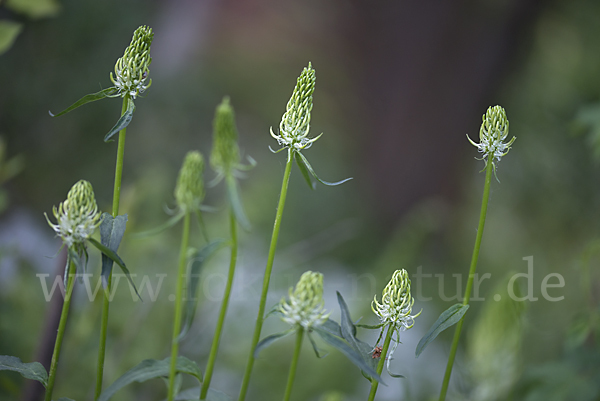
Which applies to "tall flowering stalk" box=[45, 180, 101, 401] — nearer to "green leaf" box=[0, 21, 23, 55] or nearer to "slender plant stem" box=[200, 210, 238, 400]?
"slender plant stem" box=[200, 210, 238, 400]

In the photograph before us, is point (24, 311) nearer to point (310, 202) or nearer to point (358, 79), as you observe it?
point (310, 202)

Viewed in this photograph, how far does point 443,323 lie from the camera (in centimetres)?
26

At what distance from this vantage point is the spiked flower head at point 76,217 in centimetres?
24

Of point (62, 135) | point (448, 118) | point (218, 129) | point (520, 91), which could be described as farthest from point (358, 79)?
point (218, 129)

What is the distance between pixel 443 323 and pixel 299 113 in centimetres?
15

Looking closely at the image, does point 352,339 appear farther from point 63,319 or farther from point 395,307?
point 63,319

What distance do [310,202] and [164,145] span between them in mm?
591

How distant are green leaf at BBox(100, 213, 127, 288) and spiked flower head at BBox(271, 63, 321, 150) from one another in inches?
4.0

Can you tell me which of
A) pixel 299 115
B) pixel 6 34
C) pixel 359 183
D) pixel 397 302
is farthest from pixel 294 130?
pixel 359 183

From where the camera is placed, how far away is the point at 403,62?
1414mm

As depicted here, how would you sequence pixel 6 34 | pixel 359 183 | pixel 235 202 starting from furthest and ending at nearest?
1. pixel 359 183
2. pixel 6 34
3. pixel 235 202

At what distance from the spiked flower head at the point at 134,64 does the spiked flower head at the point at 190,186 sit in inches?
2.0

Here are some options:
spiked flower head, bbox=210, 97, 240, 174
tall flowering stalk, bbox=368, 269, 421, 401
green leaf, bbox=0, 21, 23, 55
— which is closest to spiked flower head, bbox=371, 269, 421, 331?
tall flowering stalk, bbox=368, 269, 421, 401

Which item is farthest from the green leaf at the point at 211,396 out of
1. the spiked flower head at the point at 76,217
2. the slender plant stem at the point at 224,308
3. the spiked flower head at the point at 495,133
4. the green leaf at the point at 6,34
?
the green leaf at the point at 6,34
